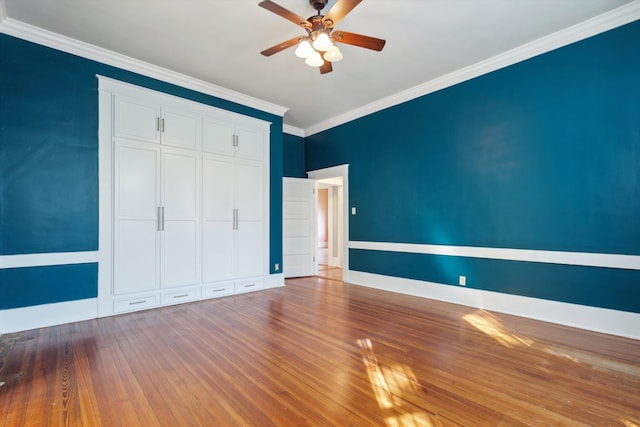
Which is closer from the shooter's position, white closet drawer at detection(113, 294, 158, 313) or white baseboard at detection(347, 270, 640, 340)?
white baseboard at detection(347, 270, 640, 340)

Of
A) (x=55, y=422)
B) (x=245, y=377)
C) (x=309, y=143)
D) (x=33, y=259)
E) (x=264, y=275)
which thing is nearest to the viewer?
(x=55, y=422)

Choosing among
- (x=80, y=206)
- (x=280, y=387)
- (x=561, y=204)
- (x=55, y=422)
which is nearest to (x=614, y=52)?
(x=561, y=204)

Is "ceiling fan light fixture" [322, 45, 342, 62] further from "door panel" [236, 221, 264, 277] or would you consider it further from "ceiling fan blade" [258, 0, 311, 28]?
"door panel" [236, 221, 264, 277]

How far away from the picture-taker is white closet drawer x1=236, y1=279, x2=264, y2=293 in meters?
4.66

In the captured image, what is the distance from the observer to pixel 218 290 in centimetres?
441

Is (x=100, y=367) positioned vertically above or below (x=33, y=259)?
below

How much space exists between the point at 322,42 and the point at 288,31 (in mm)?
949

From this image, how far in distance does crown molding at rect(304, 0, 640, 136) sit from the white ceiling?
75 millimetres

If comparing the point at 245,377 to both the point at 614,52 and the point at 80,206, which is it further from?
the point at 614,52

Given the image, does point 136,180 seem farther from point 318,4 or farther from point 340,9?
point 340,9

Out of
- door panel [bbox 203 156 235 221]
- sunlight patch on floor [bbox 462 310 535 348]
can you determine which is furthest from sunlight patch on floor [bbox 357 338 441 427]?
door panel [bbox 203 156 235 221]

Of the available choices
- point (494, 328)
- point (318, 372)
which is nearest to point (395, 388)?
point (318, 372)

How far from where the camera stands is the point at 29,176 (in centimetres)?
309

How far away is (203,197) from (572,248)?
4.70m
